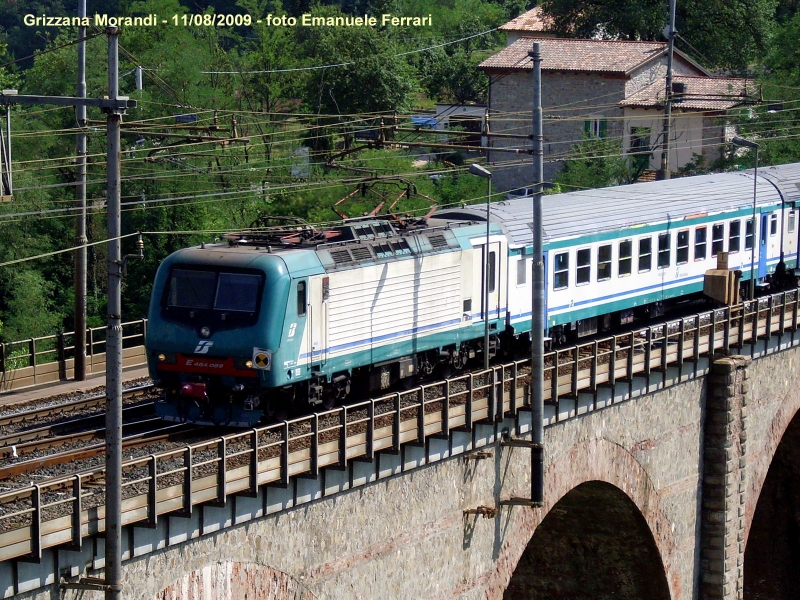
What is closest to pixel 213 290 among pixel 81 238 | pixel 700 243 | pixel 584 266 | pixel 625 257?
pixel 81 238

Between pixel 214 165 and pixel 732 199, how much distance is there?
2447 cm

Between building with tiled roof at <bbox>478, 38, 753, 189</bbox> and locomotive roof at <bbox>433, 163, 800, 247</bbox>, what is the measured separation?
19.7 m

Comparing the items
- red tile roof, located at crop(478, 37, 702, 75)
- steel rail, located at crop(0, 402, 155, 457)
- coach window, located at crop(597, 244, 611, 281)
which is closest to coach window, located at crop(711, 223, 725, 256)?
coach window, located at crop(597, 244, 611, 281)

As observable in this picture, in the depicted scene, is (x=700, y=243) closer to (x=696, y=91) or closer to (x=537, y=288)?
(x=537, y=288)

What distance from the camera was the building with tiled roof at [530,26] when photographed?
82875 millimetres

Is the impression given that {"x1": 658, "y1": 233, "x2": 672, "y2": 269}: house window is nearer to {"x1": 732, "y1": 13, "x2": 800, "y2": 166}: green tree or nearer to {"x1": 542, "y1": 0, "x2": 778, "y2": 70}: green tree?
{"x1": 732, "y1": 13, "x2": 800, "y2": 166}: green tree

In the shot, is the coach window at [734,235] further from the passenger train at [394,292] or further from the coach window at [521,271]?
the coach window at [521,271]

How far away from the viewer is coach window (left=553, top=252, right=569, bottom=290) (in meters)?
31.3

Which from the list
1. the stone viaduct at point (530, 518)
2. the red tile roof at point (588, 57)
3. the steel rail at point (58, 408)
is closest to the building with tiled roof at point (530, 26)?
the red tile roof at point (588, 57)

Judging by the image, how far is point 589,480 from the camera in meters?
28.6

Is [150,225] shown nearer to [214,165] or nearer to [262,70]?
[214,165]

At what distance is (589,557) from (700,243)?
9.21 meters

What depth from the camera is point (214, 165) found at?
56.1 meters

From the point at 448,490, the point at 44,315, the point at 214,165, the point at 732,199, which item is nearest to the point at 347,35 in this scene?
the point at 214,165
